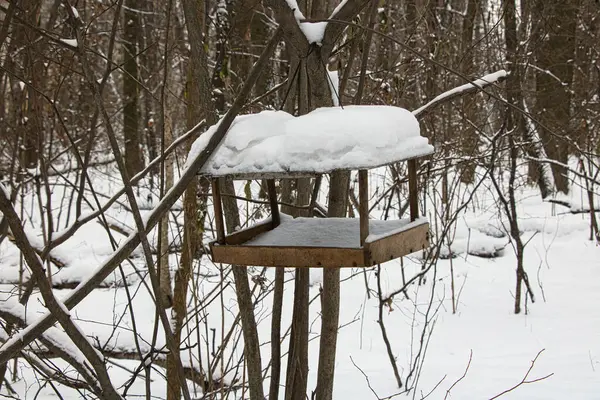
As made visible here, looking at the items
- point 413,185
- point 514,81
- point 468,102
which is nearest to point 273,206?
point 413,185

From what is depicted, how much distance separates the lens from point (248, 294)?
8.69 ft

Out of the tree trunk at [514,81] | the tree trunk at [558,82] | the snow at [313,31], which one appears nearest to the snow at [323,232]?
the snow at [313,31]

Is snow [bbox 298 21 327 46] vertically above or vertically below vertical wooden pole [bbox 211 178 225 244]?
above

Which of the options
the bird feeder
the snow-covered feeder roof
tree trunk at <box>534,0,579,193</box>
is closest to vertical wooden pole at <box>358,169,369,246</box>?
the bird feeder

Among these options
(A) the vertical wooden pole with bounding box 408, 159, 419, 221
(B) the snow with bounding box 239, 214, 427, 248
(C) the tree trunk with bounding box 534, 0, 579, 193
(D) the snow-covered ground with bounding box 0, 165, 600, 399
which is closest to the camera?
(B) the snow with bounding box 239, 214, 427, 248

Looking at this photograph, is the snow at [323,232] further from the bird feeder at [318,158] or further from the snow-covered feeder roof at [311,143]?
the snow-covered feeder roof at [311,143]

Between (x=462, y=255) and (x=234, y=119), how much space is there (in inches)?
259

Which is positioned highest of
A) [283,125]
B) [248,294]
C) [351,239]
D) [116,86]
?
[116,86]

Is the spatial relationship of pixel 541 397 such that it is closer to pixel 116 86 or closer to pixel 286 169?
pixel 286 169

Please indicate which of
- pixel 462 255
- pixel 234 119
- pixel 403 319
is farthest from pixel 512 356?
pixel 234 119

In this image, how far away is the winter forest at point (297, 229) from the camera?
2.21 metres

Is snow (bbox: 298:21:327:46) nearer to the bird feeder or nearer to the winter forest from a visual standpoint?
the winter forest

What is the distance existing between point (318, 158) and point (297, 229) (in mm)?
700

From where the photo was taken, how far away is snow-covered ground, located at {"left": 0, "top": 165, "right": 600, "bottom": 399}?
4848 mm
